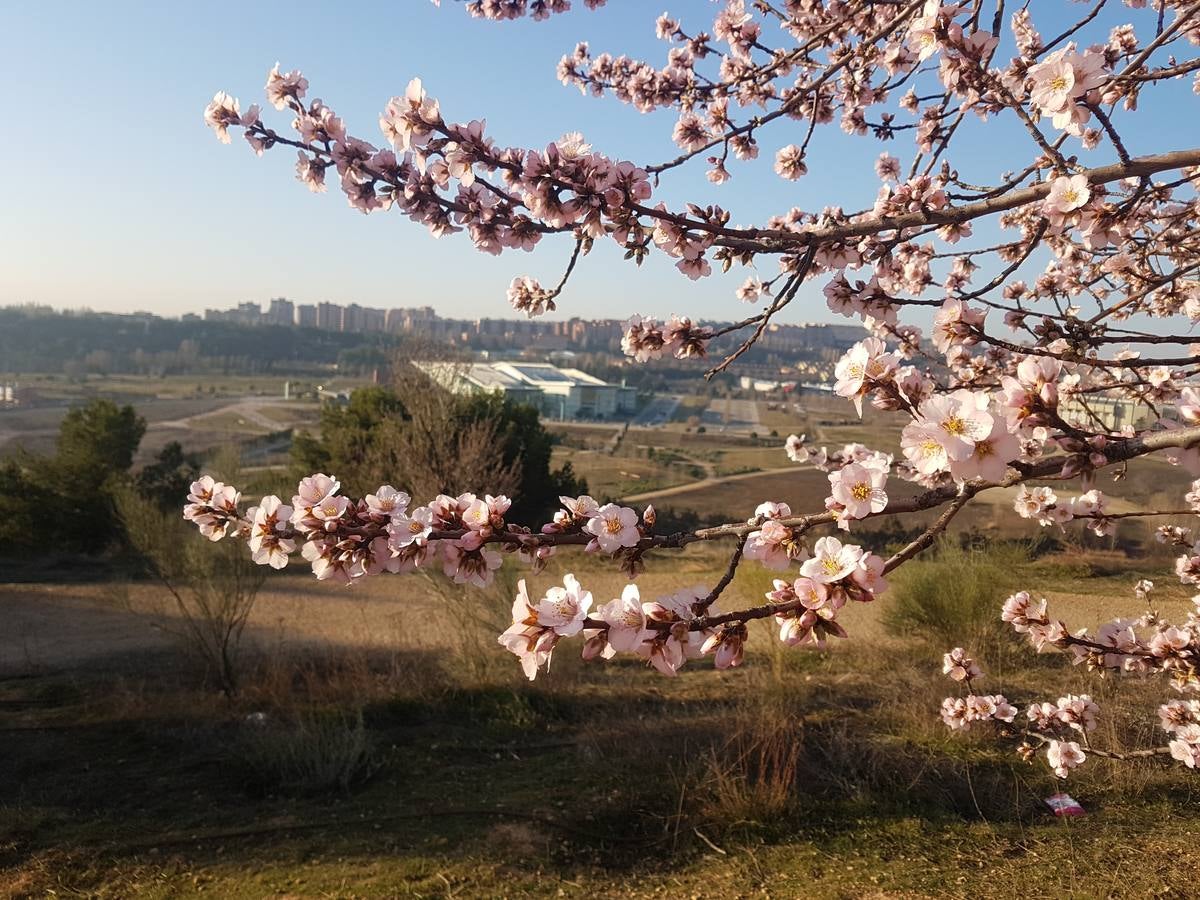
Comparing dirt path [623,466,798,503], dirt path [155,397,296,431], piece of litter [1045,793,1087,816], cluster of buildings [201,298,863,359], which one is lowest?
dirt path [155,397,296,431]

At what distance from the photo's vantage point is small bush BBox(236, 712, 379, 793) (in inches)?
194

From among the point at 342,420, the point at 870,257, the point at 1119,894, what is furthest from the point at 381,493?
the point at 342,420

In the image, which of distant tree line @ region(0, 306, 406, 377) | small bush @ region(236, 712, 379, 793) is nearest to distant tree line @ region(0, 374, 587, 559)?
small bush @ region(236, 712, 379, 793)

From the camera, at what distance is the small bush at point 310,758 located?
4.93 meters

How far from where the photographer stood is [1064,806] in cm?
395

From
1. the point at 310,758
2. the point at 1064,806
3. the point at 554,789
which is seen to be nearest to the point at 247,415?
the point at 310,758

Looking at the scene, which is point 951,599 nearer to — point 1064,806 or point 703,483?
point 1064,806

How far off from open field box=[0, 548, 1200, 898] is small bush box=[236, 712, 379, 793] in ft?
0.13

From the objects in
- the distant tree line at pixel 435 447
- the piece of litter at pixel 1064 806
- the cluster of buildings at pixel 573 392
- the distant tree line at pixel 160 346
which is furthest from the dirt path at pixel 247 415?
the piece of litter at pixel 1064 806

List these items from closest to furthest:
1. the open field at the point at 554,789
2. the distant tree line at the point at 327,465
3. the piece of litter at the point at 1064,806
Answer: the open field at the point at 554,789 → the piece of litter at the point at 1064,806 → the distant tree line at the point at 327,465

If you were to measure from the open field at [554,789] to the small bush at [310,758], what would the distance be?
38 mm

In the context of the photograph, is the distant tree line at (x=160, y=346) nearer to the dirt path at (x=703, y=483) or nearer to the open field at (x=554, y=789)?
the dirt path at (x=703, y=483)

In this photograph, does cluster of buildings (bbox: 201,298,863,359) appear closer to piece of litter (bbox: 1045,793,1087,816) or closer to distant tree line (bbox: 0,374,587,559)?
distant tree line (bbox: 0,374,587,559)

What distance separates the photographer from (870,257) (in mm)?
2250
